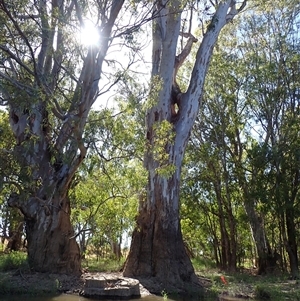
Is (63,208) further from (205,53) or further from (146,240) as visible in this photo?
(205,53)

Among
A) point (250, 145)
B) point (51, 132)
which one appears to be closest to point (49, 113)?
point (51, 132)

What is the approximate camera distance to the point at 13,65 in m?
11.1

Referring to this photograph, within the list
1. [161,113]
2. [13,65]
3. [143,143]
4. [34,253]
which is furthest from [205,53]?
[34,253]

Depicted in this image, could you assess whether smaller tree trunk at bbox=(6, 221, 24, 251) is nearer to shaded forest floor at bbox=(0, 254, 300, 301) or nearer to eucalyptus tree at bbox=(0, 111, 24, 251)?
eucalyptus tree at bbox=(0, 111, 24, 251)

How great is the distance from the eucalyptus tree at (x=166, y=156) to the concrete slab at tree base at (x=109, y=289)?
1724mm

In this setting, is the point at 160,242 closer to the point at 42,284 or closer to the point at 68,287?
the point at 68,287

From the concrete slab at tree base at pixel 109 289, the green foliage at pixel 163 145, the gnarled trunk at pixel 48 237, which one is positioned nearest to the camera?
the concrete slab at tree base at pixel 109 289

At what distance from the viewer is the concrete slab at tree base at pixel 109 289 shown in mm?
8977

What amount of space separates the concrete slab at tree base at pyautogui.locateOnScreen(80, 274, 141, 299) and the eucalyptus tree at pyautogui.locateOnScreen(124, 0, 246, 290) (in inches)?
67.9

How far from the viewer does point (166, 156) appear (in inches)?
439

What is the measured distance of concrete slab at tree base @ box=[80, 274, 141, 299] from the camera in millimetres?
8977

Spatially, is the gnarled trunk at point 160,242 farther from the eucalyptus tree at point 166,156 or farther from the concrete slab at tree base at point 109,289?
the concrete slab at tree base at point 109,289

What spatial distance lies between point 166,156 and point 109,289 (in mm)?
3595

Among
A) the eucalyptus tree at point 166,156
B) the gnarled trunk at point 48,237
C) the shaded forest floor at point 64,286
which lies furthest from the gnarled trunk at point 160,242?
the gnarled trunk at point 48,237
